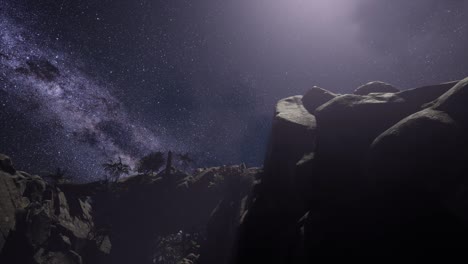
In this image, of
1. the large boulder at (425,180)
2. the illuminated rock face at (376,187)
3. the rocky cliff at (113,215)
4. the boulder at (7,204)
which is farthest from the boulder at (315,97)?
the boulder at (7,204)

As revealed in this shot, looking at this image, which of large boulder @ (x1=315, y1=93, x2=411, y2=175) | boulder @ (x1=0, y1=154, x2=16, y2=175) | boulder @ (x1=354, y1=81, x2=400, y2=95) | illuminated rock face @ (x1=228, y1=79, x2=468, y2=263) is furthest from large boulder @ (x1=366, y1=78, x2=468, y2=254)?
boulder @ (x1=0, y1=154, x2=16, y2=175)

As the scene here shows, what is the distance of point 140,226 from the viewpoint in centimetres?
5866

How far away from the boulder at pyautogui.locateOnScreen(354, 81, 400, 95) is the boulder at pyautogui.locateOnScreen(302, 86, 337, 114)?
9.68ft

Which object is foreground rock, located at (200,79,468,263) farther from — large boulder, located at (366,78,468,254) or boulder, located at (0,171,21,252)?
boulder, located at (0,171,21,252)

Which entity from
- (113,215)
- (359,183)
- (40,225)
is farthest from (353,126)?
(113,215)

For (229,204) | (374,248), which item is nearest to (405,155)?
(374,248)

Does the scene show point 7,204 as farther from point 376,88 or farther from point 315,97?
point 376,88

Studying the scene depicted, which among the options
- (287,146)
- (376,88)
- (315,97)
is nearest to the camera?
(287,146)

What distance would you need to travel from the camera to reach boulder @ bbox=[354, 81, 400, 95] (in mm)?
27656

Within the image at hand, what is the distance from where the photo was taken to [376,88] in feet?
91.7

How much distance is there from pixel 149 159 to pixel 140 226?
685 inches

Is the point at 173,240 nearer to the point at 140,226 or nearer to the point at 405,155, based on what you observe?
the point at 140,226

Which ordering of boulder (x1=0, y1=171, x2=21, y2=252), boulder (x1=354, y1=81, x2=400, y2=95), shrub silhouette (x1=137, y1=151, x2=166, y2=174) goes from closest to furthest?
boulder (x1=354, y1=81, x2=400, y2=95)
boulder (x1=0, y1=171, x2=21, y2=252)
shrub silhouette (x1=137, y1=151, x2=166, y2=174)

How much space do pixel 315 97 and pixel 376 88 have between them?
20.2 ft
